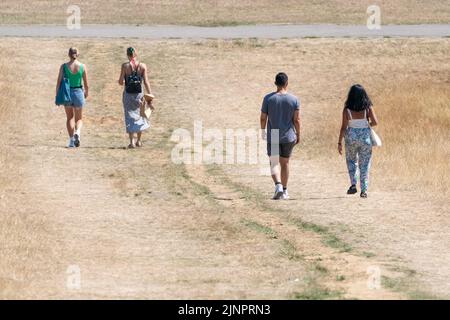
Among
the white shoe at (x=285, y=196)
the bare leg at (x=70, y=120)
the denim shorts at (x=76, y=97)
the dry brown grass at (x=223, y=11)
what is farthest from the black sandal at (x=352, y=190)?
the dry brown grass at (x=223, y=11)

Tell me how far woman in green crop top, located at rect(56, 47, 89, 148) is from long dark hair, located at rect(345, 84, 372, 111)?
6.09 metres

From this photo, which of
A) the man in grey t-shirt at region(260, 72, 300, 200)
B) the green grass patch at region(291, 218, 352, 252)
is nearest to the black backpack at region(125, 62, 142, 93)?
the man in grey t-shirt at region(260, 72, 300, 200)

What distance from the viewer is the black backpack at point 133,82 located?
20.8 meters

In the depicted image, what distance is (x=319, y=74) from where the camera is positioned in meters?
30.1

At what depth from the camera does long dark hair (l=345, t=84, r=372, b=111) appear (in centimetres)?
1614

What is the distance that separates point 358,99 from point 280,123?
3.50ft

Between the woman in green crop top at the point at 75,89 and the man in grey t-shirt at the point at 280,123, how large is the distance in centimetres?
528

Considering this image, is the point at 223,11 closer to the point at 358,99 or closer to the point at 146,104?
the point at 146,104

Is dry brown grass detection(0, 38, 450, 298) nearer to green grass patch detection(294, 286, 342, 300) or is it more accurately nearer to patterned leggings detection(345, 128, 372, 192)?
green grass patch detection(294, 286, 342, 300)

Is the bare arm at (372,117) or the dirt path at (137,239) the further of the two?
the bare arm at (372,117)

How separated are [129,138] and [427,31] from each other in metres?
15.8

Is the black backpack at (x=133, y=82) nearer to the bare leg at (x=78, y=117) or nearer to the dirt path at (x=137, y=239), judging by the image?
the bare leg at (x=78, y=117)

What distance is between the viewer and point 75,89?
68.9ft
